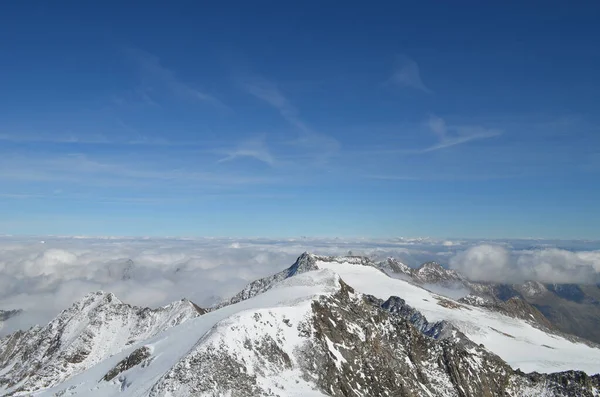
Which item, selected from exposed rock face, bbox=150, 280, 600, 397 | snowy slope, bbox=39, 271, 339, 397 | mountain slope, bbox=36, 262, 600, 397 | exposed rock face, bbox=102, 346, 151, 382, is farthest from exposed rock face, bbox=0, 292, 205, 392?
exposed rock face, bbox=150, 280, 600, 397

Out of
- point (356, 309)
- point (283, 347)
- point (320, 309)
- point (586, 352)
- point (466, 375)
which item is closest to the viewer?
point (283, 347)

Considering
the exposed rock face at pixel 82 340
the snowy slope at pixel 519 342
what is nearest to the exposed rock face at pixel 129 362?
the exposed rock face at pixel 82 340

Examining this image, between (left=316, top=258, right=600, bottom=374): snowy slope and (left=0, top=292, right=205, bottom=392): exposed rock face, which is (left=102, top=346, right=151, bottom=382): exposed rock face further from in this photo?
(left=316, top=258, right=600, bottom=374): snowy slope

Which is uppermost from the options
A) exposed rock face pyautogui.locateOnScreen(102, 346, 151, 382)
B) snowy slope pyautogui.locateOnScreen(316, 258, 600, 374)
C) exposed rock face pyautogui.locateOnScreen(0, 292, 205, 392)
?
exposed rock face pyautogui.locateOnScreen(102, 346, 151, 382)

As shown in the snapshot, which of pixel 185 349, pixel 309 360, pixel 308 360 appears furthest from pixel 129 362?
pixel 309 360

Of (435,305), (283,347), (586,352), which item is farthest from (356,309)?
(586,352)

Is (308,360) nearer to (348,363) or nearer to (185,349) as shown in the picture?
(348,363)

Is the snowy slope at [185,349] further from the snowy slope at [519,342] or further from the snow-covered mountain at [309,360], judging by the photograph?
the snowy slope at [519,342]

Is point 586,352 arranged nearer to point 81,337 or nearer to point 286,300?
point 286,300
